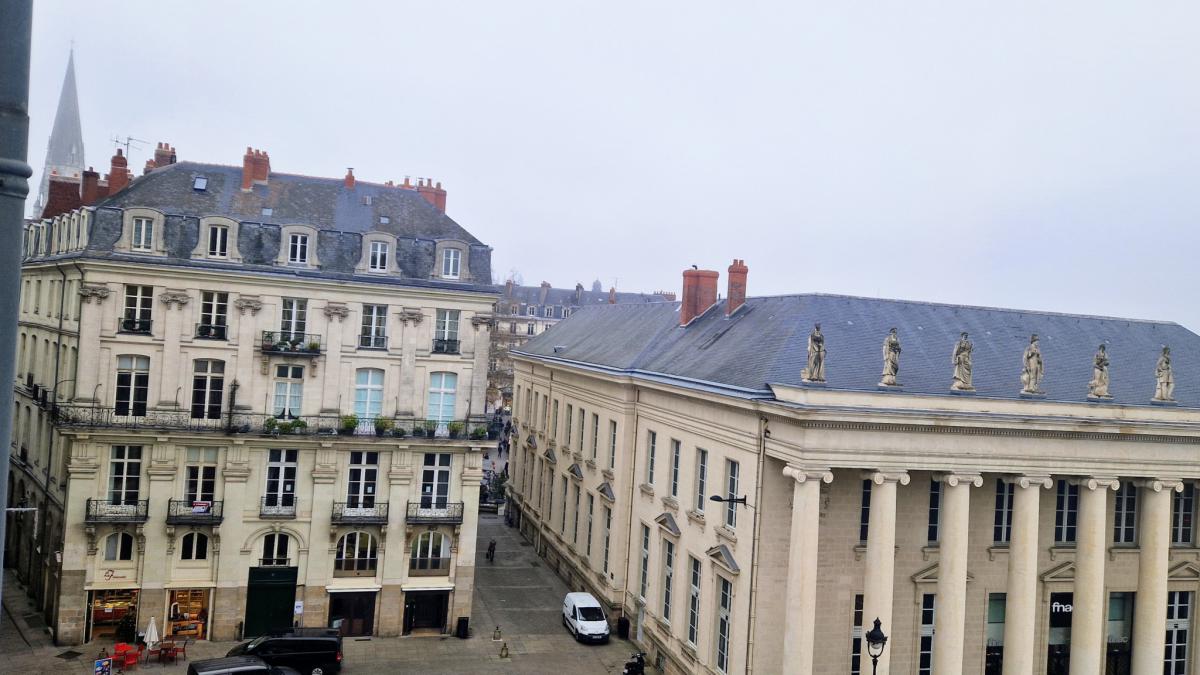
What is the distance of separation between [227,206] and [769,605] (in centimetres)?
2655

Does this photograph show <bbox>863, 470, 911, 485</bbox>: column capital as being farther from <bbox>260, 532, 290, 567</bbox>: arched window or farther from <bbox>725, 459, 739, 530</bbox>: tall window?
<bbox>260, 532, 290, 567</bbox>: arched window

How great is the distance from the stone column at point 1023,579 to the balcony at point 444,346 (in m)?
21.8

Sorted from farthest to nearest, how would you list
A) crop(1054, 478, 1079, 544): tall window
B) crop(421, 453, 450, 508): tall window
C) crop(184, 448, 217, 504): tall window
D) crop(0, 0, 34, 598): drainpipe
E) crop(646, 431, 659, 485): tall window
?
crop(646, 431, 659, 485): tall window, crop(421, 453, 450, 508): tall window, crop(184, 448, 217, 504): tall window, crop(1054, 478, 1079, 544): tall window, crop(0, 0, 34, 598): drainpipe

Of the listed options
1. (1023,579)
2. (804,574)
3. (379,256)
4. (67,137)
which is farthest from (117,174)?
(67,137)

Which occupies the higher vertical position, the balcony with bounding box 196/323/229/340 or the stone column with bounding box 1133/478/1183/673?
the balcony with bounding box 196/323/229/340

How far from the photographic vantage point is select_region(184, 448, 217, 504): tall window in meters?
35.2

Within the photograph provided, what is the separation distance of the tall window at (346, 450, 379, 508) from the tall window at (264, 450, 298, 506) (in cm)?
220

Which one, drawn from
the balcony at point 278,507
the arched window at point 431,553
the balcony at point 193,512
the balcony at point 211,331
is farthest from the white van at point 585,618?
the balcony at point 211,331

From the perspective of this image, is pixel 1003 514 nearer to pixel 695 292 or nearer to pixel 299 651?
pixel 695 292

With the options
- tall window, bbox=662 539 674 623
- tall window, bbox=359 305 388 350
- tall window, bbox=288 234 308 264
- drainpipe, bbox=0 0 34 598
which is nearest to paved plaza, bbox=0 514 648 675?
tall window, bbox=662 539 674 623

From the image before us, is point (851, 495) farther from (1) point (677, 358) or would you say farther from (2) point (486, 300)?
(2) point (486, 300)

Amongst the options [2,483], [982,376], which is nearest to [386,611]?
[982,376]

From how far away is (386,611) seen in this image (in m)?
37.1

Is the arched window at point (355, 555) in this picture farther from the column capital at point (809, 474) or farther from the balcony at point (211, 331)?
the column capital at point (809, 474)
